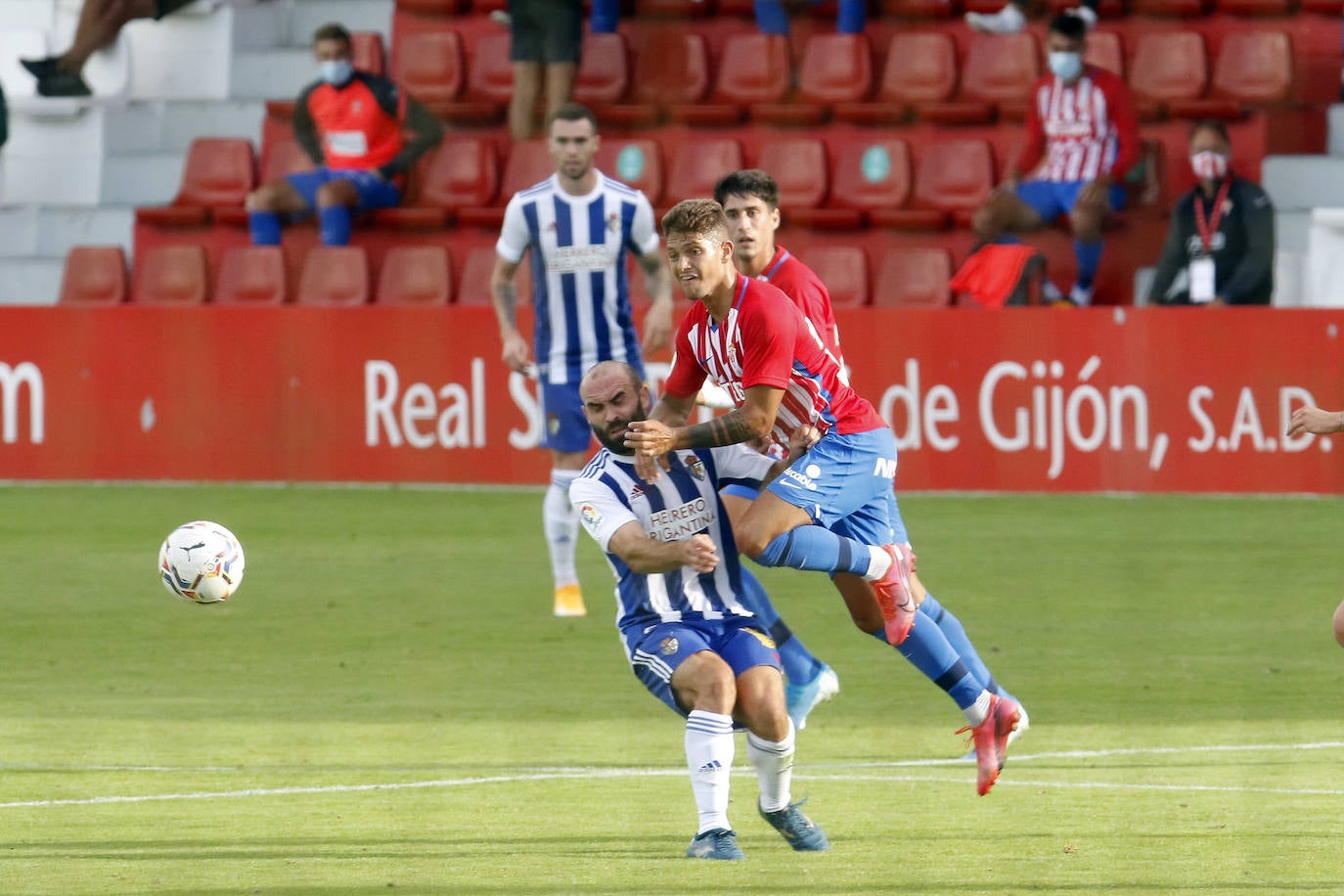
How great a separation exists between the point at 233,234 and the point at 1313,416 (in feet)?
44.3

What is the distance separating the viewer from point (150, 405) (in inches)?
632

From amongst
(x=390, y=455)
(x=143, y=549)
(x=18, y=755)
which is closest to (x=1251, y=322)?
(x=390, y=455)

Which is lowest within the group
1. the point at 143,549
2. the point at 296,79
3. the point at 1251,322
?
the point at 143,549

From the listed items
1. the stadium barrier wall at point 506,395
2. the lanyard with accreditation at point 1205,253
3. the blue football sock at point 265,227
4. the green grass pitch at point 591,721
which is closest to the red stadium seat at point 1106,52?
the lanyard with accreditation at point 1205,253

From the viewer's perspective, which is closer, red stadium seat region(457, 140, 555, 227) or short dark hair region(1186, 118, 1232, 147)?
short dark hair region(1186, 118, 1232, 147)

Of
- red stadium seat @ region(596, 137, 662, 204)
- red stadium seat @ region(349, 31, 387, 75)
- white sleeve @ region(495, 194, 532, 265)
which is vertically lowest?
white sleeve @ region(495, 194, 532, 265)

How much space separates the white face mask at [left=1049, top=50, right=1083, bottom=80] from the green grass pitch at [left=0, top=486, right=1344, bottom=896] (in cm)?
344

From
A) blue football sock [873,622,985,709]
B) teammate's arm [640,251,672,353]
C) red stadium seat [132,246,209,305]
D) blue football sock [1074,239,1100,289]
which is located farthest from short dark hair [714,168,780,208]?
red stadium seat [132,246,209,305]

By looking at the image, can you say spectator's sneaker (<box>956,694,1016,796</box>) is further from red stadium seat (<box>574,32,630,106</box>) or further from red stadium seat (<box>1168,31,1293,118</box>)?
red stadium seat (<box>574,32,630,106</box>)

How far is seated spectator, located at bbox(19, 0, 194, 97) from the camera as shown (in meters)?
20.6

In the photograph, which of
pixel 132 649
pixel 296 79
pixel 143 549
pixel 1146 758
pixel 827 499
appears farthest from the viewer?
pixel 296 79

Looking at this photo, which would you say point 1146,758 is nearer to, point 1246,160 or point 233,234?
point 1246,160

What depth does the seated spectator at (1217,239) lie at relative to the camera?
49.3ft

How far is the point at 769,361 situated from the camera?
6398 millimetres
